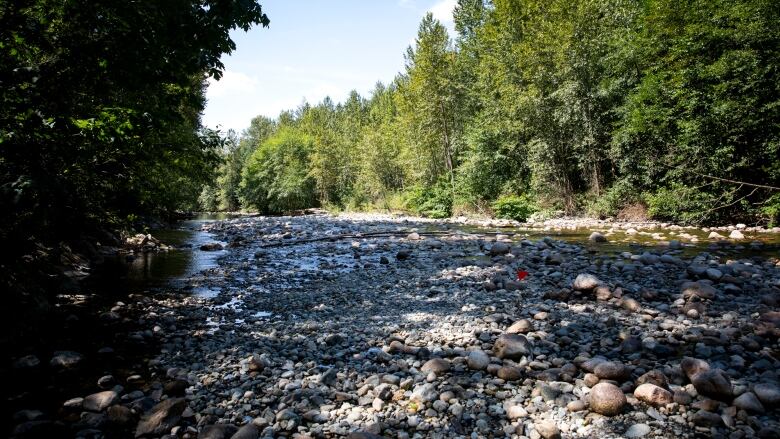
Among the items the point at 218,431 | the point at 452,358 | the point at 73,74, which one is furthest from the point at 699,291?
the point at 73,74

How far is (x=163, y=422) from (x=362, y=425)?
1.72 metres

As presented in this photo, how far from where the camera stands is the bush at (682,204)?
1548 cm

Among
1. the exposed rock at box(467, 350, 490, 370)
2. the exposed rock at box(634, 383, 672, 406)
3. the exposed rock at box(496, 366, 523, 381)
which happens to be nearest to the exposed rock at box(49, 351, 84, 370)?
the exposed rock at box(467, 350, 490, 370)

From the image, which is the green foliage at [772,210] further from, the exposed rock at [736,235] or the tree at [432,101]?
the tree at [432,101]

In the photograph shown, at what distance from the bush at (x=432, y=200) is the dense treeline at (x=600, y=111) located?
17 centimetres

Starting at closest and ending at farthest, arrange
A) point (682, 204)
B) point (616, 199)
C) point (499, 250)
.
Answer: point (499, 250), point (682, 204), point (616, 199)

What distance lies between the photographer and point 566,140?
23297 millimetres

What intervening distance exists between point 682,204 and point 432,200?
58.2 feet

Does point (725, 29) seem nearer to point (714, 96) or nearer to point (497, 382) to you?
point (714, 96)

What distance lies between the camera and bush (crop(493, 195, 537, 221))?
2362 centimetres

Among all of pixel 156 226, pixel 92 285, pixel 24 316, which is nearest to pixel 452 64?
pixel 156 226

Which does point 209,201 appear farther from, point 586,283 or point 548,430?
point 548,430

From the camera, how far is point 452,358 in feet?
15.0

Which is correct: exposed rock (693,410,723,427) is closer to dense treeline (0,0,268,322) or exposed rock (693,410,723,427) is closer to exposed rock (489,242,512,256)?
dense treeline (0,0,268,322)
